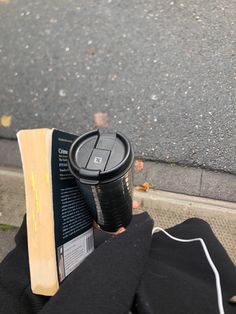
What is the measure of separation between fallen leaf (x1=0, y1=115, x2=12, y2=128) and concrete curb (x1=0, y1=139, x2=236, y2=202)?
0.81 m

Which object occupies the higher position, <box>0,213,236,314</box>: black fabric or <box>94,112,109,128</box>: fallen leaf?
<box>0,213,236,314</box>: black fabric

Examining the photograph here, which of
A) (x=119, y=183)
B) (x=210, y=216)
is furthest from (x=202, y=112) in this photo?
(x=119, y=183)

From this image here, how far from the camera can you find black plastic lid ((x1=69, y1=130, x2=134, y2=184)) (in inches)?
35.5

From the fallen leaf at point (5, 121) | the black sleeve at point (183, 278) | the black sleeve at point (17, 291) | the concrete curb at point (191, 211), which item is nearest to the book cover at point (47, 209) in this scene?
the black sleeve at point (17, 291)

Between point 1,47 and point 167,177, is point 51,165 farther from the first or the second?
point 1,47

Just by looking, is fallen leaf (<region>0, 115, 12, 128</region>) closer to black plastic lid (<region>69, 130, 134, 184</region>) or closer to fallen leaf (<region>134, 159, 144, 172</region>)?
fallen leaf (<region>134, 159, 144, 172</region>)

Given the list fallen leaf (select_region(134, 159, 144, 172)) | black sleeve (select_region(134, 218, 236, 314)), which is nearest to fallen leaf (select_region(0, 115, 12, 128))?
fallen leaf (select_region(134, 159, 144, 172))

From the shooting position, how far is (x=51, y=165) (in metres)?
0.94

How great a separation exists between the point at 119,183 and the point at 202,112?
1.18 metres

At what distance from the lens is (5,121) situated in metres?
2.23

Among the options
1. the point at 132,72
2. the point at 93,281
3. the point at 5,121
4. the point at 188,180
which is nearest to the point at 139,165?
the point at 188,180

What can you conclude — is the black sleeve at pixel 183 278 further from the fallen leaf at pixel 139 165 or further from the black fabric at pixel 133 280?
the fallen leaf at pixel 139 165

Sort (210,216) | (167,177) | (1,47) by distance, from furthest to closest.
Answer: (1,47) → (167,177) → (210,216)

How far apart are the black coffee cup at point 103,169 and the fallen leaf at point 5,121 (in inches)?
52.4
